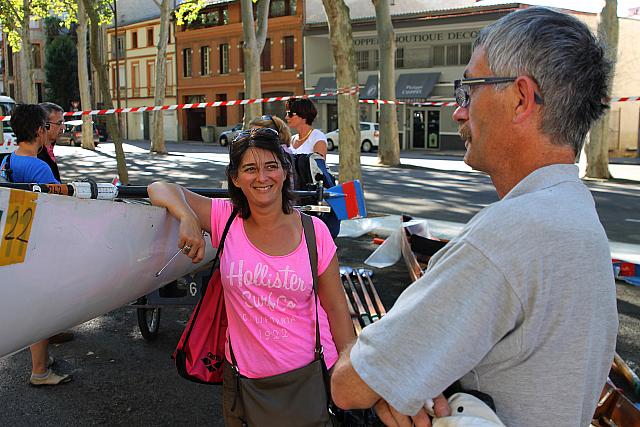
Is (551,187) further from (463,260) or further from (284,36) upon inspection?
(284,36)

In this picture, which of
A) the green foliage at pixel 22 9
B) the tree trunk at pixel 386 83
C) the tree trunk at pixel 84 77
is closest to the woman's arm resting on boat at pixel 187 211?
the tree trunk at pixel 386 83

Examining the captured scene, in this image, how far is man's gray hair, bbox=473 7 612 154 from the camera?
4.47 ft

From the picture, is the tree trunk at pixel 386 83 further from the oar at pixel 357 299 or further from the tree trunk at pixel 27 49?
the tree trunk at pixel 27 49

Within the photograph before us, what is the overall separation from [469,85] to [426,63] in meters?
37.9

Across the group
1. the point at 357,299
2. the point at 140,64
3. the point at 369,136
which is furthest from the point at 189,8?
the point at 357,299

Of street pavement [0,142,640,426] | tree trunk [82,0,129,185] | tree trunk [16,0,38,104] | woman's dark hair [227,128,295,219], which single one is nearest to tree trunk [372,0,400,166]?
tree trunk [82,0,129,185]

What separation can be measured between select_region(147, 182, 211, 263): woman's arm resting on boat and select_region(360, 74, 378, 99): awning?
36419 millimetres

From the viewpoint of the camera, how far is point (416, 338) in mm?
1236

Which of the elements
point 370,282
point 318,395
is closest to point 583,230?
point 318,395

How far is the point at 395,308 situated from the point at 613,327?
41 cm

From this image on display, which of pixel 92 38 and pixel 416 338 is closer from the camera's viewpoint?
pixel 416 338

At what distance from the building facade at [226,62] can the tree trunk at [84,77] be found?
986 centimetres

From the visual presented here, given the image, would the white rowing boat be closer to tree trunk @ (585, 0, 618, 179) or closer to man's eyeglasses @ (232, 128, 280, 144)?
man's eyeglasses @ (232, 128, 280, 144)

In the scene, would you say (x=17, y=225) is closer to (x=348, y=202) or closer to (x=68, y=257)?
(x=68, y=257)
